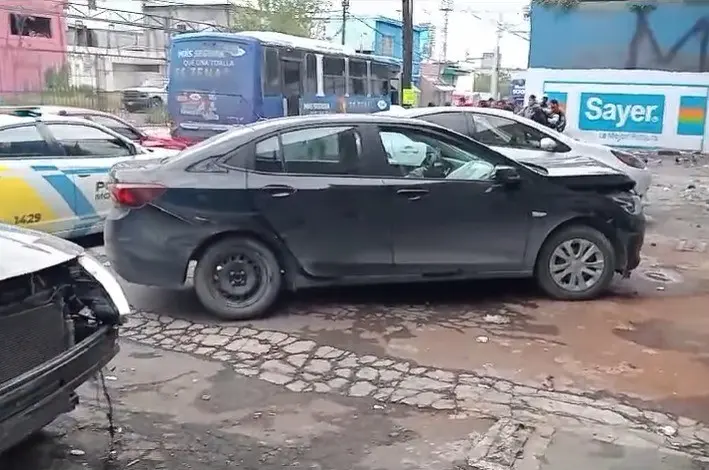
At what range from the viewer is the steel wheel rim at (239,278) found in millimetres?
6047

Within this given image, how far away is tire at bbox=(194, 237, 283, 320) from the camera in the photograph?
19.8 feet

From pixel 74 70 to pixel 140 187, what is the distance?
2395 centimetres

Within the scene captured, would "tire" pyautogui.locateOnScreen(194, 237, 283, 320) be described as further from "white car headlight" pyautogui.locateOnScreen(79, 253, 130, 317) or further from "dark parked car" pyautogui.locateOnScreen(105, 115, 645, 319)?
"white car headlight" pyautogui.locateOnScreen(79, 253, 130, 317)

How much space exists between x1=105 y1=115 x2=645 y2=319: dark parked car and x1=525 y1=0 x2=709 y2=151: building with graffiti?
17.9 metres

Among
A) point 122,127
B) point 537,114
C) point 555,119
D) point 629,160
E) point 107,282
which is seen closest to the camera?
point 107,282

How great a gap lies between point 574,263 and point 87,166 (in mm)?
5074

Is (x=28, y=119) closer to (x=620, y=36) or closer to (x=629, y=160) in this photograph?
(x=629, y=160)

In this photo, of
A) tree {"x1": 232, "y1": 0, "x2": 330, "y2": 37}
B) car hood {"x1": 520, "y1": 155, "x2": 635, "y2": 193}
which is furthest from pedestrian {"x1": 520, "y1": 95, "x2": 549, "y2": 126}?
tree {"x1": 232, "y1": 0, "x2": 330, "y2": 37}

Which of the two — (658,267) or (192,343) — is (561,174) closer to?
(658,267)

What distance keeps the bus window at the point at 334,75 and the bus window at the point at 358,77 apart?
0.40 m

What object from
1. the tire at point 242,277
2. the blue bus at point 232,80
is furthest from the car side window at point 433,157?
the blue bus at point 232,80

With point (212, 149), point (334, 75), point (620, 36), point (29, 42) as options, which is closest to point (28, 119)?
point (212, 149)

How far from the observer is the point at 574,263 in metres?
6.51

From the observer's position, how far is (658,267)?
8.03 meters
